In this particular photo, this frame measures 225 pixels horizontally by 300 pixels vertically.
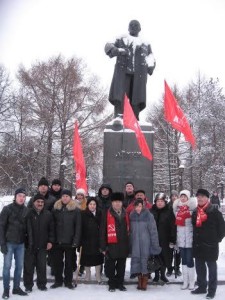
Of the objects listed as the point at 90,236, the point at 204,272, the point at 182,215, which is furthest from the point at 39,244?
the point at 204,272

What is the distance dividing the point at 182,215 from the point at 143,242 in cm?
82

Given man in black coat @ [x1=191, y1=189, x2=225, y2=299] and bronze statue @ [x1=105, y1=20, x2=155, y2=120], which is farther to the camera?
bronze statue @ [x1=105, y1=20, x2=155, y2=120]

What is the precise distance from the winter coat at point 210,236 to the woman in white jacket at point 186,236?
0.29m

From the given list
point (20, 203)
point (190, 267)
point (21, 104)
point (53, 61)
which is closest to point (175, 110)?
point (190, 267)

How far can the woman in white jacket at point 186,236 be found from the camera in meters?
6.38

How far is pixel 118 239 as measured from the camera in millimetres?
6305

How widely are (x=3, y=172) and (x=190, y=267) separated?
2008 cm

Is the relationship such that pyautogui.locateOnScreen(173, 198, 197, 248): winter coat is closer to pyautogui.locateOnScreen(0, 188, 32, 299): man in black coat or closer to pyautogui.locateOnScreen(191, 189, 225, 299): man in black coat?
pyautogui.locateOnScreen(191, 189, 225, 299): man in black coat

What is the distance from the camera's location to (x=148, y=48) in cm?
1018

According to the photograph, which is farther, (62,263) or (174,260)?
(174,260)

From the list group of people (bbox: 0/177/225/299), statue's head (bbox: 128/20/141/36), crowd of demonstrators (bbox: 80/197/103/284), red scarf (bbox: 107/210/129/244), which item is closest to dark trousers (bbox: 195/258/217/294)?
group of people (bbox: 0/177/225/299)

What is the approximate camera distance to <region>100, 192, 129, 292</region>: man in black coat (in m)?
6.26

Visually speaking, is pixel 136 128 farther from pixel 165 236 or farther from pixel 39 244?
pixel 39 244

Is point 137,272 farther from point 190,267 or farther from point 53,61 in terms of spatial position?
point 53,61
